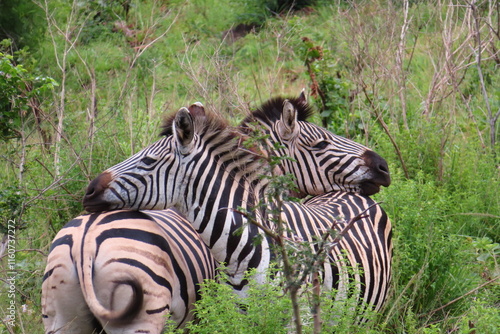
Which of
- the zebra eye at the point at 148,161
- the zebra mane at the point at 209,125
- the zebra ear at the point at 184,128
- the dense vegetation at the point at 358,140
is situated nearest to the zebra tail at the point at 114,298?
the dense vegetation at the point at 358,140

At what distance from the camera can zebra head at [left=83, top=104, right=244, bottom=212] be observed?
3.66 metres

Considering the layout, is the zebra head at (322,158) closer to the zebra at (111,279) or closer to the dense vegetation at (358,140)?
the dense vegetation at (358,140)

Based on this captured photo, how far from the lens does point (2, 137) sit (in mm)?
5223

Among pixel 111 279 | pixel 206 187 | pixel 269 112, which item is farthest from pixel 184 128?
pixel 269 112

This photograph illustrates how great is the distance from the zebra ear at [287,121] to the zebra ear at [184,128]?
1.01 meters

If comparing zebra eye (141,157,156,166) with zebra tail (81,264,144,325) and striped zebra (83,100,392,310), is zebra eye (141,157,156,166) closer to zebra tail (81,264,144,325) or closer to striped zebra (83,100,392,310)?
striped zebra (83,100,392,310)

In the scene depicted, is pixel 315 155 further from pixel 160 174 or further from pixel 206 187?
pixel 160 174

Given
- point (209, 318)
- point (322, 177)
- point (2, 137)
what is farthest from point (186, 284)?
point (2, 137)

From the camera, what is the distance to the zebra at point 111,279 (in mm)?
3275

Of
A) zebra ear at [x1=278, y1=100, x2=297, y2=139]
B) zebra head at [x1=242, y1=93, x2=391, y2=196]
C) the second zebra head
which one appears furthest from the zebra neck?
zebra head at [x1=242, y1=93, x2=391, y2=196]

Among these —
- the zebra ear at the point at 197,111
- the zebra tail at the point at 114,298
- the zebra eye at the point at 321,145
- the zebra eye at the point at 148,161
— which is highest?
the zebra ear at the point at 197,111

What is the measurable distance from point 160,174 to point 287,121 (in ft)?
4.03

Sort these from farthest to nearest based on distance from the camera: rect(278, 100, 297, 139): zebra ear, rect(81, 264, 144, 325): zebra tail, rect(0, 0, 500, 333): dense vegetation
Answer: rect(0, 0, 500, 333): dense vegetation
rect(278, 100, 297, 139): zebra ear
rect(81, 264, 144, 325): zebra tail

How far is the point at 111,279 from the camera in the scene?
3287 mm
